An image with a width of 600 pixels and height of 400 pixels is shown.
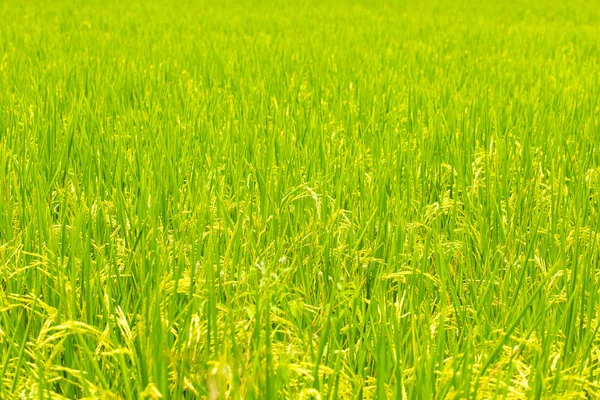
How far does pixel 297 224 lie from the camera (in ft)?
5.70

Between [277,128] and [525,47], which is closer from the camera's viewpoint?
[277,128]

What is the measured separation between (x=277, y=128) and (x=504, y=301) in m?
1.17

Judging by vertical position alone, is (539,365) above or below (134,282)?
above

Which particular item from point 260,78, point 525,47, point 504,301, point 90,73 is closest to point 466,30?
point 525,47

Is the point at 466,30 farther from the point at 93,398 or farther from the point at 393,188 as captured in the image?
the point at 93,398

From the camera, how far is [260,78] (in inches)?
142

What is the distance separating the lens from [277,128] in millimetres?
2303

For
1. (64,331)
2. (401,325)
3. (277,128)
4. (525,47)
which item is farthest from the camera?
(525,47)

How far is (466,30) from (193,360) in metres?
5.59

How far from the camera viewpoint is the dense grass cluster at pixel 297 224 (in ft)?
3.43

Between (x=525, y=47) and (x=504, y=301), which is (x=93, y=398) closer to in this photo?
(x=504, y=301)

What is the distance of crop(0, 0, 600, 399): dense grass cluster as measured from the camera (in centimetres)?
105

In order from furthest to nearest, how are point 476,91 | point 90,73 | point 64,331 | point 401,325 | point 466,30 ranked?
point 466,30 < point 90,73 < point 476,91 < point 401,325 < point 64,331

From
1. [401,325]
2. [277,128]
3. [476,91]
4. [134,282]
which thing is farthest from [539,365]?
[476,91]
